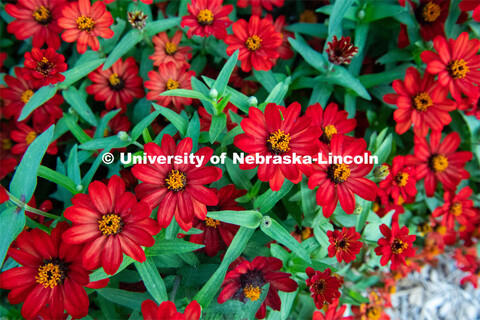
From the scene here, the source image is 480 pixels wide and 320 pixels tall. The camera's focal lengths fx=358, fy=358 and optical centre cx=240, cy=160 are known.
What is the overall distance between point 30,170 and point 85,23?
622 millimetres

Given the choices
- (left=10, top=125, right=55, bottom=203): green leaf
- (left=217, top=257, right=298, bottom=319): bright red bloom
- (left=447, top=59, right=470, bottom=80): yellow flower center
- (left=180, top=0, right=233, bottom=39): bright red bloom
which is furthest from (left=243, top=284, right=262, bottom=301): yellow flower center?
(left=447, top=59, right=470, bottom=80): yellow flower center

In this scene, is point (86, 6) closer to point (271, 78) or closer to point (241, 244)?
point (271, 78)

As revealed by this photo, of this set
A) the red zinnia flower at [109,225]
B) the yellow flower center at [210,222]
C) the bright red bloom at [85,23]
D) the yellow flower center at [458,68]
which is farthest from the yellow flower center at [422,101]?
the bright red bloom at [85,23]

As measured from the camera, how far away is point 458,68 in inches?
54.7

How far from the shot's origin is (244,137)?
1069mm

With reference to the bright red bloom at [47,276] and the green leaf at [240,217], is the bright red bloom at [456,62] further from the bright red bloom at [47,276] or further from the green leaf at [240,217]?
the bright red bloom at [47,276]

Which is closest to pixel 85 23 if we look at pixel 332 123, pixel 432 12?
pixel 332 123

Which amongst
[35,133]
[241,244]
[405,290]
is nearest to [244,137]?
[241,244]

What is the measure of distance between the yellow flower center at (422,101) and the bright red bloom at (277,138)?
0.64 m

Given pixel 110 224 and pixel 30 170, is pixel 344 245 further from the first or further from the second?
pixel 30 170

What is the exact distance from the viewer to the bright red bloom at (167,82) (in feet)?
4.65

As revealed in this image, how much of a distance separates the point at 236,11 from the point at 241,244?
1.27m

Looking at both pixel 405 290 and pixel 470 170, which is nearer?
Answer: pixel 470 170

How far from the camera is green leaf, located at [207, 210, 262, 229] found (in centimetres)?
104
